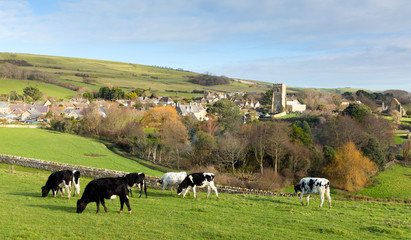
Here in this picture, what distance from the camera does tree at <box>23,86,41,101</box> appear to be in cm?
13275

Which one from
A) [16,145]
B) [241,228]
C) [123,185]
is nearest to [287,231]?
[241,228]

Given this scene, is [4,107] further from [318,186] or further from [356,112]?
[318,186]

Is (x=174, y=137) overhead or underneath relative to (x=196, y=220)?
underneath

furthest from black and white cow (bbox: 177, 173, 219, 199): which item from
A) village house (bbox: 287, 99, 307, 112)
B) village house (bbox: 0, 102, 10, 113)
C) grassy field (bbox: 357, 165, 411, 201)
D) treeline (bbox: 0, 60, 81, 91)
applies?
treeline (bbox: 0, 60, 81, 91)

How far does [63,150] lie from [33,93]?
99087mm

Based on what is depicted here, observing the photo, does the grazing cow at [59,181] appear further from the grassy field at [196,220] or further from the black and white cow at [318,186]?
the black and white cow at [318,186]

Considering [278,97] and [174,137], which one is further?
[278,97]

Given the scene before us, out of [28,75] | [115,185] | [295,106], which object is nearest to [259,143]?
[115,185]

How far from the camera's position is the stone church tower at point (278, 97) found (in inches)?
4628

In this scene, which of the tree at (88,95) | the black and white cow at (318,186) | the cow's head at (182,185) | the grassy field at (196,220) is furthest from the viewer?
the tree at (88,95)

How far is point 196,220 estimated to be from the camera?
40.9 ft

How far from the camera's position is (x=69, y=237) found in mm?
9867

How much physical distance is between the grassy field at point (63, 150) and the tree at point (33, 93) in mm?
78393

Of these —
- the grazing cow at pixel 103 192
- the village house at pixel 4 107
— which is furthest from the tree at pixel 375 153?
the village house at pixel 4 107
